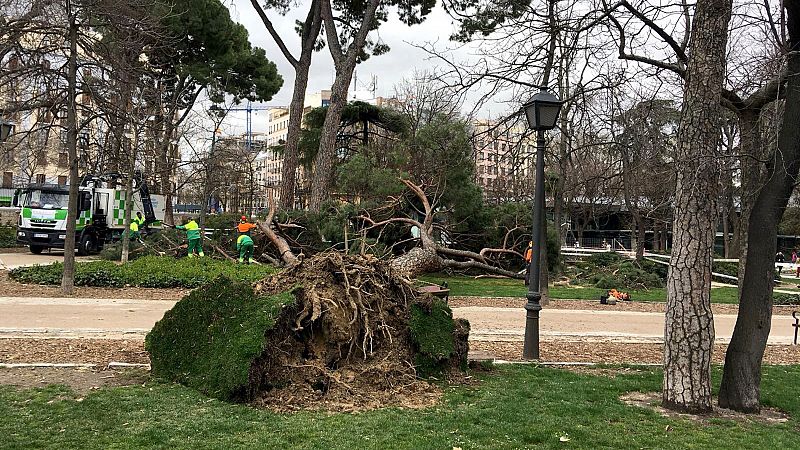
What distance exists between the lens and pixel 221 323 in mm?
7316

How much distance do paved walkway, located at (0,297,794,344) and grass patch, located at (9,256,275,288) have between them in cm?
231

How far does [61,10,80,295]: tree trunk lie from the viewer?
15344 millimetres

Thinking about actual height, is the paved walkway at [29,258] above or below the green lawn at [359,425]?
above

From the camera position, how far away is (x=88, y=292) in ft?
54.5

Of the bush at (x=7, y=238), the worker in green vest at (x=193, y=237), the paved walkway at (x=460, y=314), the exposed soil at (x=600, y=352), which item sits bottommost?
the exposed soil at (x=600, y=352)

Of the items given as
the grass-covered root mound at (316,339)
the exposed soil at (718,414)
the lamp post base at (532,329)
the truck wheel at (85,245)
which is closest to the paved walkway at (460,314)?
the lamp post base at (532,329)

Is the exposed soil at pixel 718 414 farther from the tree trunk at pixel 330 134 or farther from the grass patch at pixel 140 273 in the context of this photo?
the tree trunk at pixel 330 134

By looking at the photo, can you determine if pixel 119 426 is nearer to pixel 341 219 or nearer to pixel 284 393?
pixel 284 393

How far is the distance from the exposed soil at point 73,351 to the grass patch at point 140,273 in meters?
→ 7.02

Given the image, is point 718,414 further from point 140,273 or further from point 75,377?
point 140,273

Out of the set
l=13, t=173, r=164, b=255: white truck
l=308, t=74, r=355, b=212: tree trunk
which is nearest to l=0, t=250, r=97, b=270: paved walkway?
l=13, t=173, r=164, b=255: white truck

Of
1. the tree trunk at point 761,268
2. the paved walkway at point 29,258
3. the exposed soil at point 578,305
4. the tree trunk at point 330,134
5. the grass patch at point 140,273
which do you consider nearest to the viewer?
the tree trunk at point 761,268

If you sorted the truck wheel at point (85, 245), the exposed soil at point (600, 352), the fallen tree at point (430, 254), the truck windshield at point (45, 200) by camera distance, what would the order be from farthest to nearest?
the truck wheel at point (85, 245), the truck windshield at point (45, 200), the fallen tree at point (430, 254), the exposed soil at point (600, 352)

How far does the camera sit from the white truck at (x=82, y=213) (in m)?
27.4
